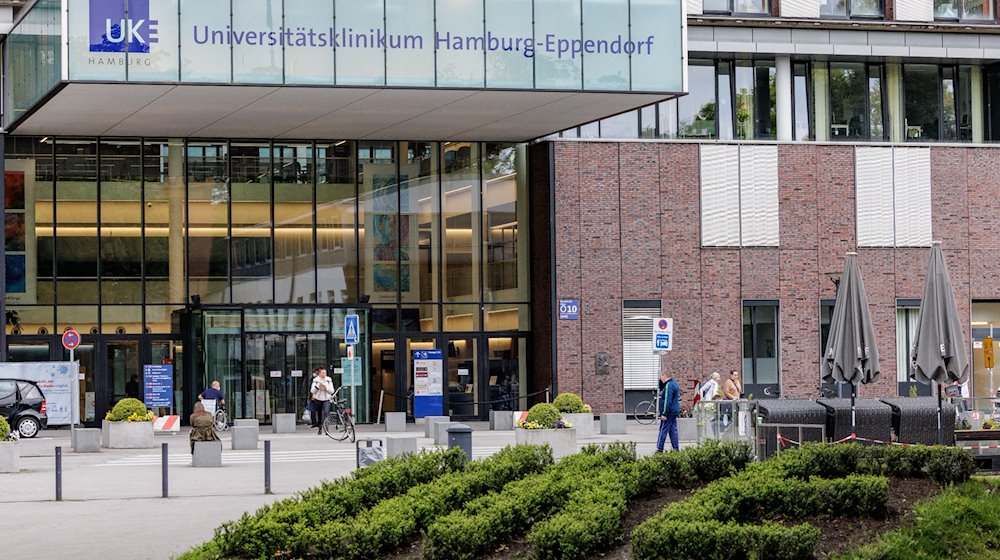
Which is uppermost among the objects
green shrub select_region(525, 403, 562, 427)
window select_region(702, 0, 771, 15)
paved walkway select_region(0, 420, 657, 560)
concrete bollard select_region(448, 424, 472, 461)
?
window select_region(702, 0, 771, 15)

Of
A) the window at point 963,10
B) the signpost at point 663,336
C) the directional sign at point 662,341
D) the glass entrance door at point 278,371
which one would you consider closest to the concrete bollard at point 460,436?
the signpost at point 663,336

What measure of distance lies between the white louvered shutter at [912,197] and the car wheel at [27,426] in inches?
1000

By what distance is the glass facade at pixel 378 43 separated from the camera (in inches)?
1351

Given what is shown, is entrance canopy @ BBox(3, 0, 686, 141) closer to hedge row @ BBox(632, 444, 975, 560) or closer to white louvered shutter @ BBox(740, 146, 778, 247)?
white louvered shutter @ BBox(740, 146, 778, 247)

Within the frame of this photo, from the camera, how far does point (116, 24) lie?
34.2 metres

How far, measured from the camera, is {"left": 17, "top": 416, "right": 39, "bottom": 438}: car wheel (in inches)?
1427

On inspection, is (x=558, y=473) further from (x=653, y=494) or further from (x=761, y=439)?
(x=761, y=439)

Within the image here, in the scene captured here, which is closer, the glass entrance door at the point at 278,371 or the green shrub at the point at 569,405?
the green shrub at the point at 569,405

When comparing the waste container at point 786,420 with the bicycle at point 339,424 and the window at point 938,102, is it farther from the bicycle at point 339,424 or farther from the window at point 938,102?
the window at point 938,102

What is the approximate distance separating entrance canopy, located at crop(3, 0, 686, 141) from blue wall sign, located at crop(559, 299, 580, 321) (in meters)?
6.12

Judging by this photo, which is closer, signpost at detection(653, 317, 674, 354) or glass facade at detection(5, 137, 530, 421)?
signpost at detection(653, 317, 674, 354)

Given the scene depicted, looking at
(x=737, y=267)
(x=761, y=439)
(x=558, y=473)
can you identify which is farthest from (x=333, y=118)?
(x=558, y=473)

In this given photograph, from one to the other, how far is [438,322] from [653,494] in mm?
28695

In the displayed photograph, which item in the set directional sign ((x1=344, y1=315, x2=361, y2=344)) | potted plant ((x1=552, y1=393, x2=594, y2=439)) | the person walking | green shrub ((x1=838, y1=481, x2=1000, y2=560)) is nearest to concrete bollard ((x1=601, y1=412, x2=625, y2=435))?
potted plant ((x1=552, y1=393, x2=594, y2=439))
